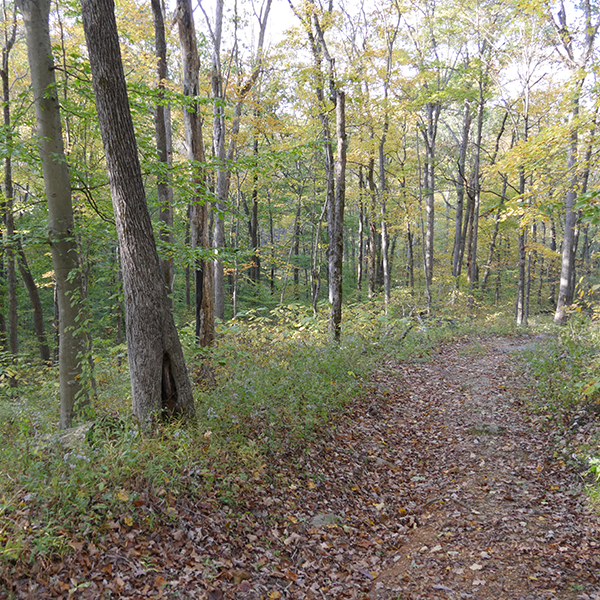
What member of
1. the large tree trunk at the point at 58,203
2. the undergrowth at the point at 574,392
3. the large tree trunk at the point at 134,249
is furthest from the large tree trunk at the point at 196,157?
the undergrowth at the point at 574,392

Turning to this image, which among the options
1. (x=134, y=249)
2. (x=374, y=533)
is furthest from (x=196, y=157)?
(x=374, y=533)

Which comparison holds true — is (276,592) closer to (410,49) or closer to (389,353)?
(389,353)

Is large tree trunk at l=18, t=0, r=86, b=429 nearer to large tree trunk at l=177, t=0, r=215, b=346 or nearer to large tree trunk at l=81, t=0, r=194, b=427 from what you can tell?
large tree trunk at l=81, t=0, r=194, b=427

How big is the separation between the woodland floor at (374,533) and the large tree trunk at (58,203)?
2847 millimetres

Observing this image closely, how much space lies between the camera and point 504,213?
8320 mm

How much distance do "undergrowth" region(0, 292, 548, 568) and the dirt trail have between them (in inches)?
73.0

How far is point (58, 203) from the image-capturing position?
556 centimetres

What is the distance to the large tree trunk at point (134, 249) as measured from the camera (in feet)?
14.1

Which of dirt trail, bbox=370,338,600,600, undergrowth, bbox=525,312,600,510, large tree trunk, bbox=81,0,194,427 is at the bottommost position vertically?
dirt trail, bbox=370,338,600,600

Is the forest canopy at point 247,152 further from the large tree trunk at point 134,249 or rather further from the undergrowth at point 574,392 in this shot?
the undergrowth at point 574,392

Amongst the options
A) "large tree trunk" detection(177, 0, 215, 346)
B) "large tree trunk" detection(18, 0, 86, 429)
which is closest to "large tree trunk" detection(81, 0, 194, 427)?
"large tree trunk" detection(18, 0, 86, 429)

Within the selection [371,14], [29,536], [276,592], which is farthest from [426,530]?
[371,14]

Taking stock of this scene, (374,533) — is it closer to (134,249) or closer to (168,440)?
(168,440)

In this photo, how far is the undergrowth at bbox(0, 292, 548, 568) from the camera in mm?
3271
